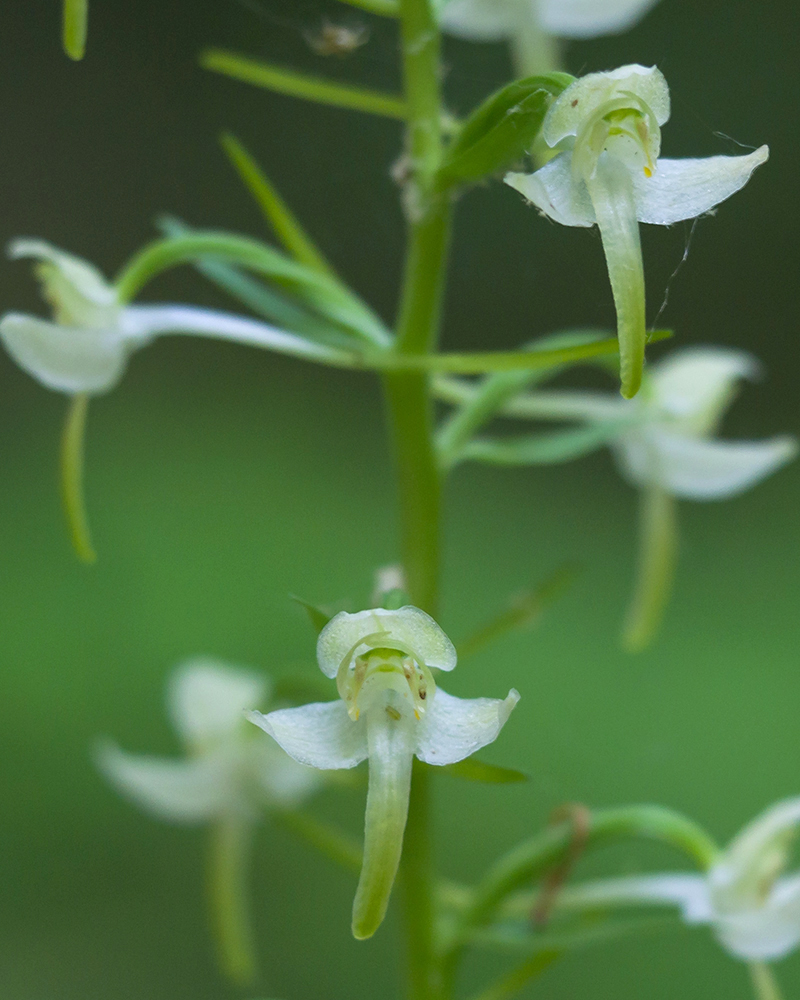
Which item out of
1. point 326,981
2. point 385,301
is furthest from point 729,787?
point 385,301

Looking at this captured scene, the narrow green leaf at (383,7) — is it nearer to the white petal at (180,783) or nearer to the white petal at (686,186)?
the white petal at (686,186)

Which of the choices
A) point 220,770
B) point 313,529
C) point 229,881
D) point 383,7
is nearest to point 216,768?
point 220,770

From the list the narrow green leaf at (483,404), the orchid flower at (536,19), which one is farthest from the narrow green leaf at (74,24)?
the orchid flower at (536,19)

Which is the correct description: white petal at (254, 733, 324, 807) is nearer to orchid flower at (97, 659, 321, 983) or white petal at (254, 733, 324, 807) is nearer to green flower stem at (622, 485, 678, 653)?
orchid flower at (97, 659, 321, 983)

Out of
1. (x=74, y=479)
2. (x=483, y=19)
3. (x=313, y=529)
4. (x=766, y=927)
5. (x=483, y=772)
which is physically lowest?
(x=483, y=772)

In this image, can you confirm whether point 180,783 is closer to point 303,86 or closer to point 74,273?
point 74,273
